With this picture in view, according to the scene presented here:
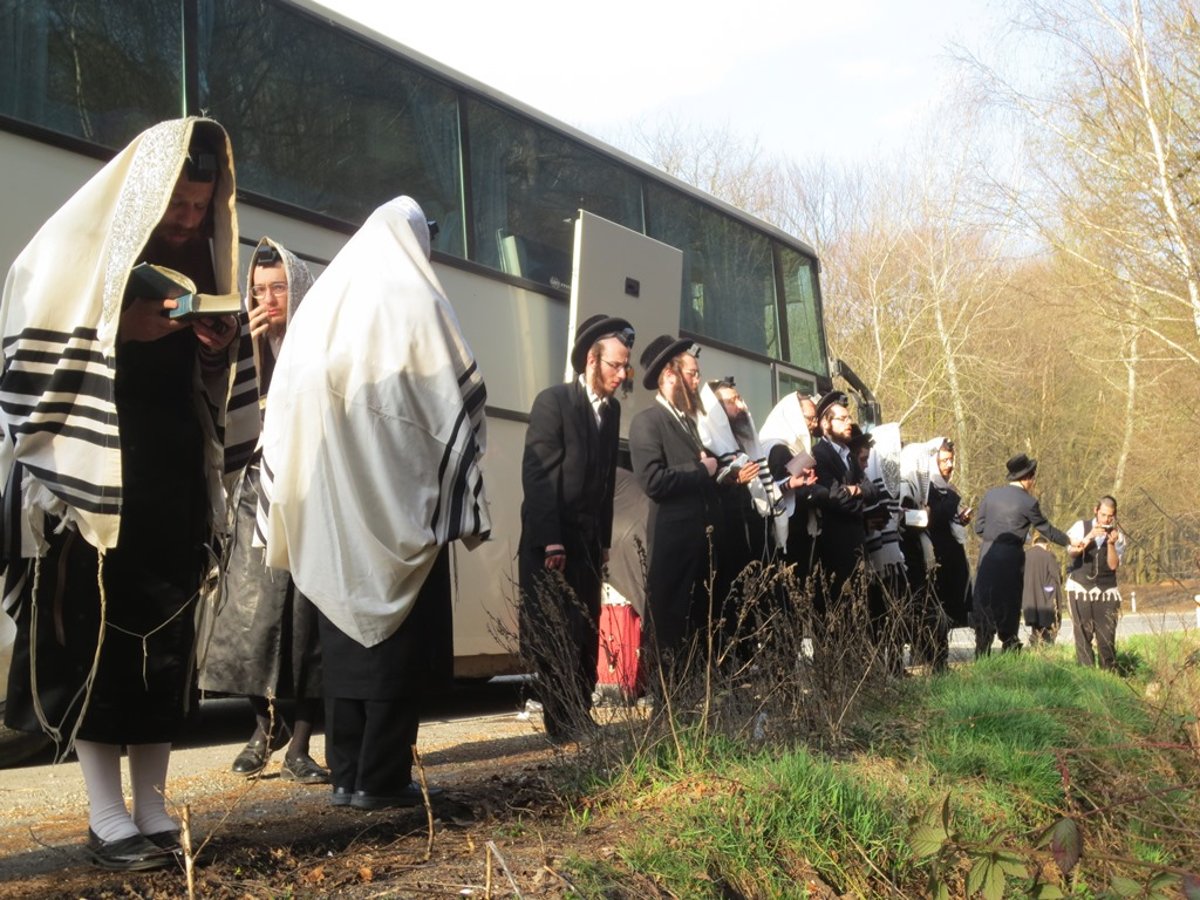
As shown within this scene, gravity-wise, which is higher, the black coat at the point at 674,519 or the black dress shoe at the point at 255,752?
the black coat at the point at 674,519

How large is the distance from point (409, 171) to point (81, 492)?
17.2ft

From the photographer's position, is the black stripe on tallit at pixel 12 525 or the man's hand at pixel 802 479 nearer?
the black stripe on tallit at pixel 12 525

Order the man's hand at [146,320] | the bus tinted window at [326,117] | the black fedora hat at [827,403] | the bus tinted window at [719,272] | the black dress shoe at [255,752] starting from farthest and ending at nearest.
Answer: the bus tinted window at [719,272]
the black fedora hat at [827,403]
the bus tinted window at [326,117]
the black dress shoe at [255,752]
the man's hand at [146,320]

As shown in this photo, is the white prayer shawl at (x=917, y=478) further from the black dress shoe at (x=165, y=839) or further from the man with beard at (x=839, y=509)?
the black dress shoe at (x=165, y=839)

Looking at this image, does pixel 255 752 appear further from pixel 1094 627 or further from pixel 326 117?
pixel 1094 627

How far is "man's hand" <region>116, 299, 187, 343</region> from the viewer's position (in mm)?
3787

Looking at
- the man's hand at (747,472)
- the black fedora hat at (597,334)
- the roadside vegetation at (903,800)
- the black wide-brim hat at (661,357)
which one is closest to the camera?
the roadside vegetation at (903,800)

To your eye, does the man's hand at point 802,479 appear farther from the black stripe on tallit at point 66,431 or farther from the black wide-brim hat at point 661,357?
the black stripe on tallit at point 66,431

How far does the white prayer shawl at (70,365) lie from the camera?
3602 mm

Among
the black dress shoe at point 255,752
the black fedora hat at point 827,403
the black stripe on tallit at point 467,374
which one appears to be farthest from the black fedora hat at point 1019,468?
the black stripe on tallit at point 467,374

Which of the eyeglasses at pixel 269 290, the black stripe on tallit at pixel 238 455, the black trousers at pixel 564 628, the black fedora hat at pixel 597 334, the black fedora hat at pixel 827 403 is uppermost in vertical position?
the black fedora hat at pixel 827 403

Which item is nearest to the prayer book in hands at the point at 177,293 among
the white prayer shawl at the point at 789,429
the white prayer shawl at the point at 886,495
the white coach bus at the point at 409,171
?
the white coach bus at the point at 409,171

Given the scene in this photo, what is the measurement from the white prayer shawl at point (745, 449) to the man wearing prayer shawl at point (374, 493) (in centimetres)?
354

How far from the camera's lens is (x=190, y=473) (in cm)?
397
